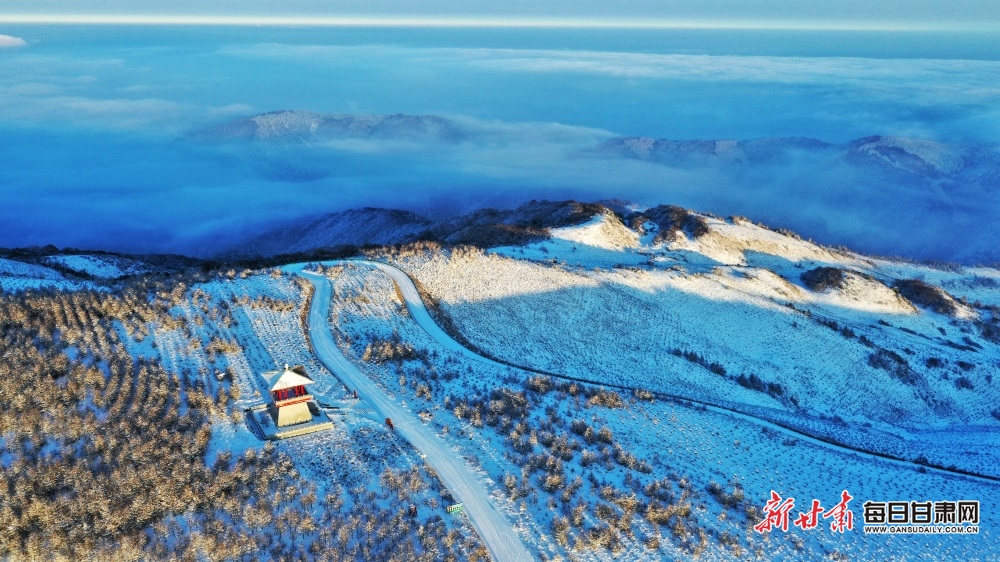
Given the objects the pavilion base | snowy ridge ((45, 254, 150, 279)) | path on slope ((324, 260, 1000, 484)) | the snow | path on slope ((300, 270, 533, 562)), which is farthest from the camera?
snowy ridge ((45, 254, 150, 279))

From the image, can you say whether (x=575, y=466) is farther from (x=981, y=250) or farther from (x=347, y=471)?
(x=981, y=250)

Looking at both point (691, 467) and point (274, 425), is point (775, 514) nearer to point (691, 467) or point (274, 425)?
point (691, 467)

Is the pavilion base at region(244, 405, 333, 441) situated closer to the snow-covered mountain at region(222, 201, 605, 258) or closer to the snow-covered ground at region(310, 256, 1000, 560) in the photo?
the snow-covered ground at region(310, 256, 1000, 560)

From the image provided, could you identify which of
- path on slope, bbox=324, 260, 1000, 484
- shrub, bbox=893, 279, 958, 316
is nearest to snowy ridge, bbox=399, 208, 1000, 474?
shrub, bbox=893, 279, 958, 316

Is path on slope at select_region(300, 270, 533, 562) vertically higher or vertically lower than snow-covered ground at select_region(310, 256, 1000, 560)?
higher

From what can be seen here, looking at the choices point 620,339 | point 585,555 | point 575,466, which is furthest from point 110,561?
point 620,339

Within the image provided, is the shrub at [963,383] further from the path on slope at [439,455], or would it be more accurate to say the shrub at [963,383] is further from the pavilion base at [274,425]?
the pavilion base at [274,425]

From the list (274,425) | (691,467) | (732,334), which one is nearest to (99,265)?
(274,425)
